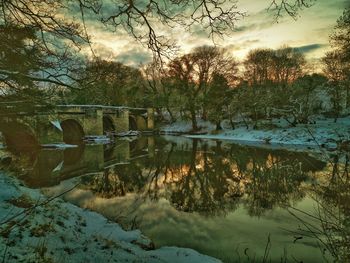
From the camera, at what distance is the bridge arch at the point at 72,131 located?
43875 millimetres

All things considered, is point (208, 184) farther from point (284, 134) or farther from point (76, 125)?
point (76, 125)

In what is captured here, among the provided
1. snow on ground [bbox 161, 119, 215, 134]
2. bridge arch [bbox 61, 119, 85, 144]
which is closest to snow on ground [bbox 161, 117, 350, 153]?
snow on ground [bbox 161, 119, 215, 134]

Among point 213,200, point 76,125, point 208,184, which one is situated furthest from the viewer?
point 76,125

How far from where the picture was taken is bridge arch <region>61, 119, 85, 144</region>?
4388 cm

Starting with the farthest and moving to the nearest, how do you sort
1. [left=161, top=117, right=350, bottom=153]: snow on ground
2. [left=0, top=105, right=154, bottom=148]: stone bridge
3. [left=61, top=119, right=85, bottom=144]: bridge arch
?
[left=61, top=119, right=85, bottom=144]: bridge arch → [left=161, top=117, right=350, bottom=153]: snow on ground → [left=0, top=105, right=154, bottom=148]: stone bridge

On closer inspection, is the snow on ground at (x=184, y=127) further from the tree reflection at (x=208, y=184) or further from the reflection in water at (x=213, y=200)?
the reflection in water at (x=213, y=200)

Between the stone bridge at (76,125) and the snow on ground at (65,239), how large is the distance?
23.9 ft

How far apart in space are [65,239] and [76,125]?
40.2m

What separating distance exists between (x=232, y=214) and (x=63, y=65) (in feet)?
20.9

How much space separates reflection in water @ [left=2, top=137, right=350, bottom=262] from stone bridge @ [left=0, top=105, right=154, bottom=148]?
15.2 feet

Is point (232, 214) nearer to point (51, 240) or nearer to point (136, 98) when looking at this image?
point (51, 240)

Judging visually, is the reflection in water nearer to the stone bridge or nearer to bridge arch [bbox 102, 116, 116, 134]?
the stone bridge

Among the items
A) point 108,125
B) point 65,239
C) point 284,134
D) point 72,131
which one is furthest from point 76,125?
point 65,239

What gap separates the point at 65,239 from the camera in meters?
6.19
